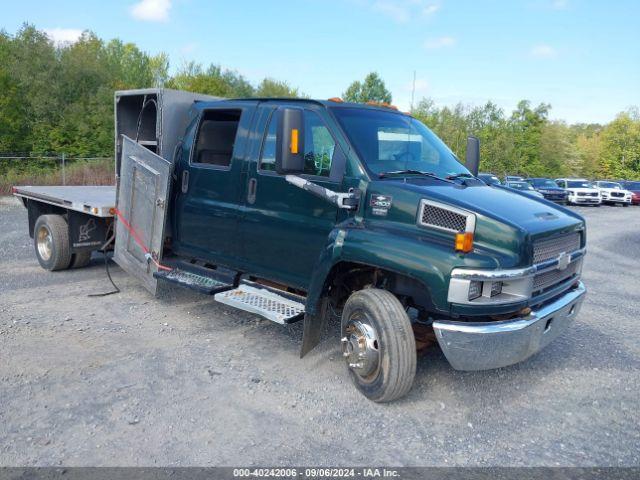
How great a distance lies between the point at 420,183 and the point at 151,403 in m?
2.53

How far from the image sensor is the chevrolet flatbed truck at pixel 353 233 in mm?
3658

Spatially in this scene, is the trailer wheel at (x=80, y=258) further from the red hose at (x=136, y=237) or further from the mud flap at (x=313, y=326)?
the mud flap at (x=313, y=326)

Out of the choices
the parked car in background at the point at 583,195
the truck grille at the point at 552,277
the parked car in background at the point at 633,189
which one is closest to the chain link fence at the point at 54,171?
the truck grille at the point at 552,277

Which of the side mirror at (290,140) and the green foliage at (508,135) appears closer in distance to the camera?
the side mirror at (290,140)

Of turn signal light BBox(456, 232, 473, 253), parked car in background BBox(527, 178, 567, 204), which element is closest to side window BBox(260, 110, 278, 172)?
turn signal light BBox(456, 232, 473, 253)

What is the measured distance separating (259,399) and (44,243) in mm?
5230

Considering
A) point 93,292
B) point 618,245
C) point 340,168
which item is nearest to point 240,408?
point 340,168

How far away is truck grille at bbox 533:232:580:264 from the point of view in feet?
12.7

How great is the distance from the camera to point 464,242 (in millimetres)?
3561

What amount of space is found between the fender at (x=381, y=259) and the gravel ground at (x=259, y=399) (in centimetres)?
63

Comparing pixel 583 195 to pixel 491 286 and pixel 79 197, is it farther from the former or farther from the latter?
pixel 491 286

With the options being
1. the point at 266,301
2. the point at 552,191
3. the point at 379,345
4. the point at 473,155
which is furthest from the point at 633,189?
the point at 379,345

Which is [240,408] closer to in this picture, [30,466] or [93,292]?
[30,466]

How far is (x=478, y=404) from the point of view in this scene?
4.13 m
